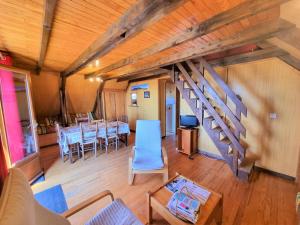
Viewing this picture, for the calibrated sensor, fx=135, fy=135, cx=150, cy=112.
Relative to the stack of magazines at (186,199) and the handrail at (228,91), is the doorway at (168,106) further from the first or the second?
the stack of magazines at (186,199)

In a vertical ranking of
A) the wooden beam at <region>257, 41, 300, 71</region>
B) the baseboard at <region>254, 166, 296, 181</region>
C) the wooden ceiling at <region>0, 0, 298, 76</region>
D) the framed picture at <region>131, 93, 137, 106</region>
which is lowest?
the baseboard at <region>254, 166, 296, 181</region>

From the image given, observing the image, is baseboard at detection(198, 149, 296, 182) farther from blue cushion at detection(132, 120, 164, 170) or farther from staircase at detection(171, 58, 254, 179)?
blue cushion at detection(132, 120, 164, 170)

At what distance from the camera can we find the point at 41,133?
4309mm

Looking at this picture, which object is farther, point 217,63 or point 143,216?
point 217,63

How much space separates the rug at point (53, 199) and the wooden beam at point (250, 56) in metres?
3.84

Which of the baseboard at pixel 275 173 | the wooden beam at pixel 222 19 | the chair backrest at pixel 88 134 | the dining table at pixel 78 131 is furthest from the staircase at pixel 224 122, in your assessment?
the chair backrest at pixel 88 134

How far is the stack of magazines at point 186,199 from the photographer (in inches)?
50.3

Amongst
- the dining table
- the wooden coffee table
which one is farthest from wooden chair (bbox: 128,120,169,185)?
the dining table

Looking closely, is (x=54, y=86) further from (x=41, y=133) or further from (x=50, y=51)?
(x=50, y=51)

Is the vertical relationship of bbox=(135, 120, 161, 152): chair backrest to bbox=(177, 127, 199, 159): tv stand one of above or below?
above

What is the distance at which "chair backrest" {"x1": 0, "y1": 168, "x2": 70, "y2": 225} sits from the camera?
0.63 metres

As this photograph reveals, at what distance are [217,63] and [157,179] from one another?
110 inches

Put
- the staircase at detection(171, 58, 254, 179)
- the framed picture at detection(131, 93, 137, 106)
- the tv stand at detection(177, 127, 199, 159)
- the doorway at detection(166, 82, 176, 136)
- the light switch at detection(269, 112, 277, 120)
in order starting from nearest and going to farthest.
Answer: the staircase at detection(171, 58, 254, 179) < the light switch at detection(269, 112, 277, 120) < the tv stand at detection(177, 127, 199, 159) < the doorway at detection(166, 82, 176, 136) < the framed picture at detection(131, 93, 137, 106)

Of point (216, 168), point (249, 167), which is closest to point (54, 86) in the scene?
point (216, 168)
